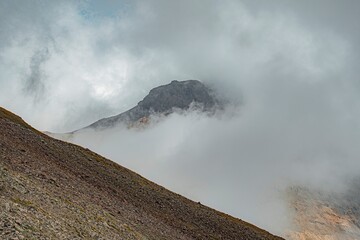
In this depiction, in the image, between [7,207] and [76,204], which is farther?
[76,204]

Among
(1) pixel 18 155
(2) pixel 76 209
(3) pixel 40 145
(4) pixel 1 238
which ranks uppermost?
(3) pixel 40 145

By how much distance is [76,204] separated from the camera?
46375 mm

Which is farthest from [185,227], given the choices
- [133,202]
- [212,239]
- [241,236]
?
[241,236]

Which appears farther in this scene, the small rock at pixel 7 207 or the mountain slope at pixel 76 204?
the mountain slope at pixel 76 204

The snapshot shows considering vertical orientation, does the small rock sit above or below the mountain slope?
below

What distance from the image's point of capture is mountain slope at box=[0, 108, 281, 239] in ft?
114

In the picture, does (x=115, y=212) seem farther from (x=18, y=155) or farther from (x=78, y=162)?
(x=78, y=162)

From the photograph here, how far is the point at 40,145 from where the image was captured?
73.7m

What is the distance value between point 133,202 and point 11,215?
39.9m

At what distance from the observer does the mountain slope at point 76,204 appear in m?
34.6

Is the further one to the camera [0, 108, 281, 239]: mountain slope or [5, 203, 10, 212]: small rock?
[0, 108, 281, 239]: mountain slope

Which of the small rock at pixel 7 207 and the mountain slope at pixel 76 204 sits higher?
the mountain slope at pixel 76 204

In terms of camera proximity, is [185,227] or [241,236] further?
[241,236]

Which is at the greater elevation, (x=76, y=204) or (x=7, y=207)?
(x=76, y=204)
